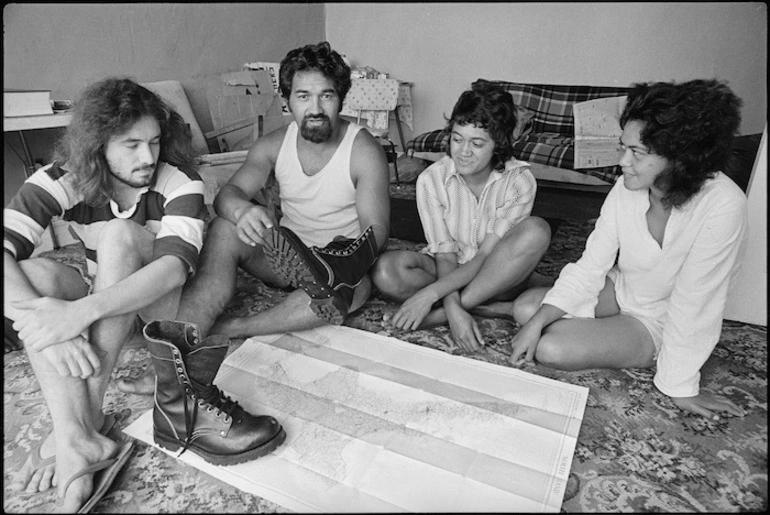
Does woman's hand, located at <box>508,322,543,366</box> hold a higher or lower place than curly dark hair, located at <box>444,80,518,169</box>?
lower

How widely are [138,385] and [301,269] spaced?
47cm

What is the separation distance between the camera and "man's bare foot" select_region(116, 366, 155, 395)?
1.19m

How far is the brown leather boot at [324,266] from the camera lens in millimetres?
1178

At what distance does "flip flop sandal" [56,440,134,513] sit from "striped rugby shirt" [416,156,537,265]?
0.99 metres

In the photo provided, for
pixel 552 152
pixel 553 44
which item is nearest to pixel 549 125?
pixel 552 152

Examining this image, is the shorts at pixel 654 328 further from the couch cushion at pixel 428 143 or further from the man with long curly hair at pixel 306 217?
the couch cushion at pixel 428 143

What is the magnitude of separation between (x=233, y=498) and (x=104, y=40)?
7.80 feet

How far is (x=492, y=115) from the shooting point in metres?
1.44

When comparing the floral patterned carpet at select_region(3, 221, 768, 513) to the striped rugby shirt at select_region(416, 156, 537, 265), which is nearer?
the floral patterned carpet at select_region(3, 221, 768, 513)

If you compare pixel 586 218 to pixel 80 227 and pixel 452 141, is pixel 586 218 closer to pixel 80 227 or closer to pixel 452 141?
pixel 452 141

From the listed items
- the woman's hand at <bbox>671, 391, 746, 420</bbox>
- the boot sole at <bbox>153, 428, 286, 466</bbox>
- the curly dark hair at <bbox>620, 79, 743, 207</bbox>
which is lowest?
the woman's hand at <bbox>671, 391, 746, 420</bbox>

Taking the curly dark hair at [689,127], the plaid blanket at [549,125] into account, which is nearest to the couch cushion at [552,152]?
the plaid blanket at [549,125]

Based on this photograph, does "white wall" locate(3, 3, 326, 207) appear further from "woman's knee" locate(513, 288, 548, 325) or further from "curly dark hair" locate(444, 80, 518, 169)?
"woman's knee" locate(513, 288, 548, 325)

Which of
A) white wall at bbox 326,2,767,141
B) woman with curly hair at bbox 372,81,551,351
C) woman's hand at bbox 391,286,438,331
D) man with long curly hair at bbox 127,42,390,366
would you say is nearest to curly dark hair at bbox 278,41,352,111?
man with long curly hair at bbox 127,42,390,366
